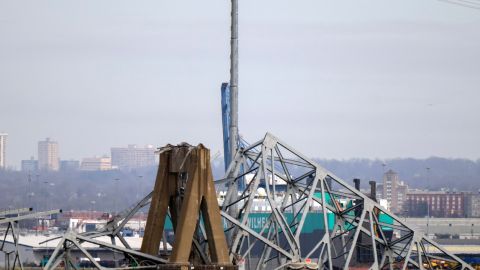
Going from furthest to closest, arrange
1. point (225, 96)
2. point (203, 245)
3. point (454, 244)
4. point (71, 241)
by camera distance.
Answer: point (454, 244) → point (225, 96) → point (203, 245) → point (71, 241)

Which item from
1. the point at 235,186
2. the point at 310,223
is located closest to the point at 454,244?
the point at 310,223

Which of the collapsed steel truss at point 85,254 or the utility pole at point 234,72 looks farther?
the utility pole at point 234,72

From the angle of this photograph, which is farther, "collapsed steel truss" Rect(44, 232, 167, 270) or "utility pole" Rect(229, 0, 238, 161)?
"utility pole" Rect(229, 0, 238, 161)

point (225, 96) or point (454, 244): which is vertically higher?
point (225, 96)

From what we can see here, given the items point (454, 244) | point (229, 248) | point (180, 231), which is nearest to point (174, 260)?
point (180, 231)

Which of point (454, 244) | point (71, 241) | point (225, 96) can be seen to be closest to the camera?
point (71, 241)

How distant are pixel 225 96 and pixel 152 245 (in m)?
99.0

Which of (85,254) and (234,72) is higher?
(234,72)

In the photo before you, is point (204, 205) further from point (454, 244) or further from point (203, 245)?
point (454, 244)

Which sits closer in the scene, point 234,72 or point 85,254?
point 85,254

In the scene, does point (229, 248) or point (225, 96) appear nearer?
point (229, 248)

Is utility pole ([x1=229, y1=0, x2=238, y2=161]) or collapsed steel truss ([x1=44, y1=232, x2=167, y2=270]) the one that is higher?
utility pole ([x1=229, y1=0, x2=238, y2=161])

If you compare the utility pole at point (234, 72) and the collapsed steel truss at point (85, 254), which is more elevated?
the utility pole at point (234, 72)

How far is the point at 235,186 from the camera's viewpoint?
214 feet
